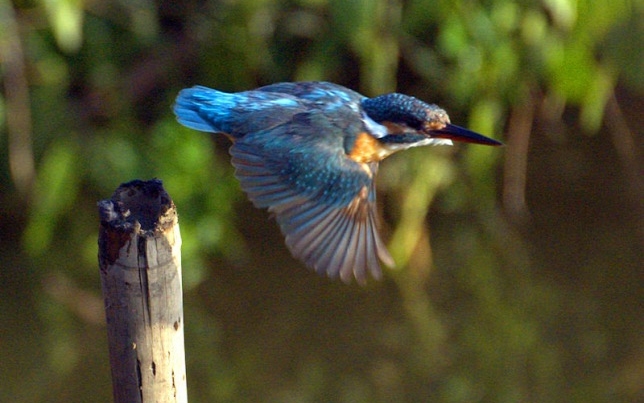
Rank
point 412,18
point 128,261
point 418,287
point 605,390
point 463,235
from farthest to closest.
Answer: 1. point 463,235
2. point 418,287
3. point 605,390
4. point 412,18
5. point 128,261

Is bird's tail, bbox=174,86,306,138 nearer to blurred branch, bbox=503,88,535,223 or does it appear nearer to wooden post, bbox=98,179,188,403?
wooden post, bbox=98,179,188,403

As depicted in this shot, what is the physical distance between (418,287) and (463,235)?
1.52ft

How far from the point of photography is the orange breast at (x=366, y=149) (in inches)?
95.0

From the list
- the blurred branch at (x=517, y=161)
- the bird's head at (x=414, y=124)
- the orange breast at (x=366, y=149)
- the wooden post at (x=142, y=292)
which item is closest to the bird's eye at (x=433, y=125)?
the bird's head at (x=414, y=124)

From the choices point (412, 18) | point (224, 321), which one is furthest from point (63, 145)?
point (412, 18)

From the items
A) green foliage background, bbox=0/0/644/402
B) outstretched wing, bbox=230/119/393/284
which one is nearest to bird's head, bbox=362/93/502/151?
outstretched wing, bbox=230/119/393/284

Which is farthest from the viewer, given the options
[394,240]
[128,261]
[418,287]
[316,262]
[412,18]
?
[418,287]

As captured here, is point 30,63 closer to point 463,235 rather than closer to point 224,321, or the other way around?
point 224,321

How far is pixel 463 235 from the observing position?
5047 mm

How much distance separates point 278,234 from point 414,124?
2.63m

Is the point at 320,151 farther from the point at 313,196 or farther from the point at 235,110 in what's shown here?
the point at 235,110

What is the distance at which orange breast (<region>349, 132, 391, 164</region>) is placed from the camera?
241 cm

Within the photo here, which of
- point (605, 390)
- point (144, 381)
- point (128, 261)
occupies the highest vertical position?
point (128, 261)

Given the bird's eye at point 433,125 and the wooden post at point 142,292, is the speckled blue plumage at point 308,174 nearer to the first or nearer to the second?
the bird's eye at point 433,125
